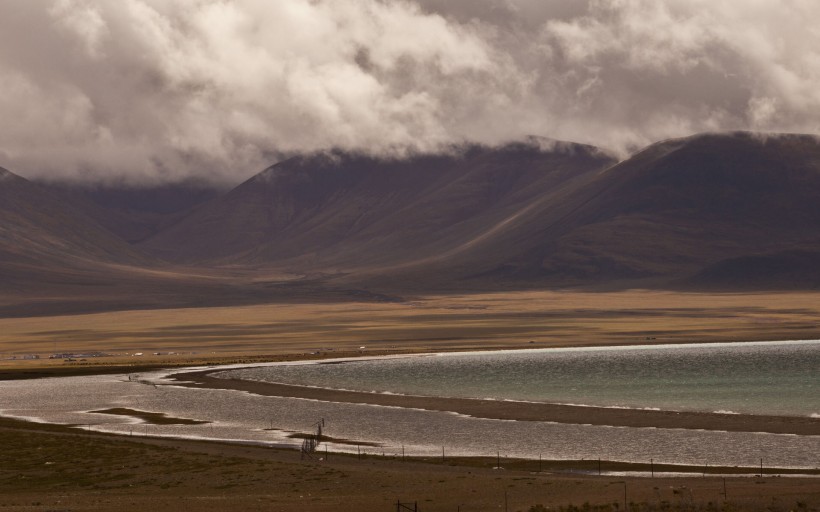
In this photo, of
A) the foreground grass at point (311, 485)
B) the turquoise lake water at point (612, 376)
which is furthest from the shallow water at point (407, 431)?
the turquoise lake water at point (612, 376)

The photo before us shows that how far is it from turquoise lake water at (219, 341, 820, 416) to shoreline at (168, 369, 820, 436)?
398 centimetres

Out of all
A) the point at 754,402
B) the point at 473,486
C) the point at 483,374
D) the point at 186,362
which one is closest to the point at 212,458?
the point at 473,486

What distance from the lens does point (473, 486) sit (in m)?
58.1

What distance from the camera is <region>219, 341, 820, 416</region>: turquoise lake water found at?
103625 mm

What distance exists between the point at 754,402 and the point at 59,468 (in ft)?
198

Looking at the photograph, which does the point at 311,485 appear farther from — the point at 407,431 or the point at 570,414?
the point at 570,414

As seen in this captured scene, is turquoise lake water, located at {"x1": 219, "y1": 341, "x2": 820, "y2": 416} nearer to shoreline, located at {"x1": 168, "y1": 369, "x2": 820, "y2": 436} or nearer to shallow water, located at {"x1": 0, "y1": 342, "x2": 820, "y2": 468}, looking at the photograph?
shoreline, located at {"x1": 168, "y1": 369, "x2": 820, "y2": 436}

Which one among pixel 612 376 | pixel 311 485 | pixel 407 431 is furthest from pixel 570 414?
pixel 612 376

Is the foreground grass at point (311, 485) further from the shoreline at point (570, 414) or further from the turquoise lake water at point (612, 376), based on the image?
the turquoise lake water at point (612, 376)

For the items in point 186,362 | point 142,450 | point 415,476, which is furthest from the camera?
point 186,362

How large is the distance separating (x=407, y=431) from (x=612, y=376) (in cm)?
5447

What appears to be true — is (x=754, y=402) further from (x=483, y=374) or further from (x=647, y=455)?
(x=483, y=374)

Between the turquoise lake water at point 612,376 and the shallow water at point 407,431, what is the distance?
14876 mm

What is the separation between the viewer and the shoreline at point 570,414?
82.1 m
